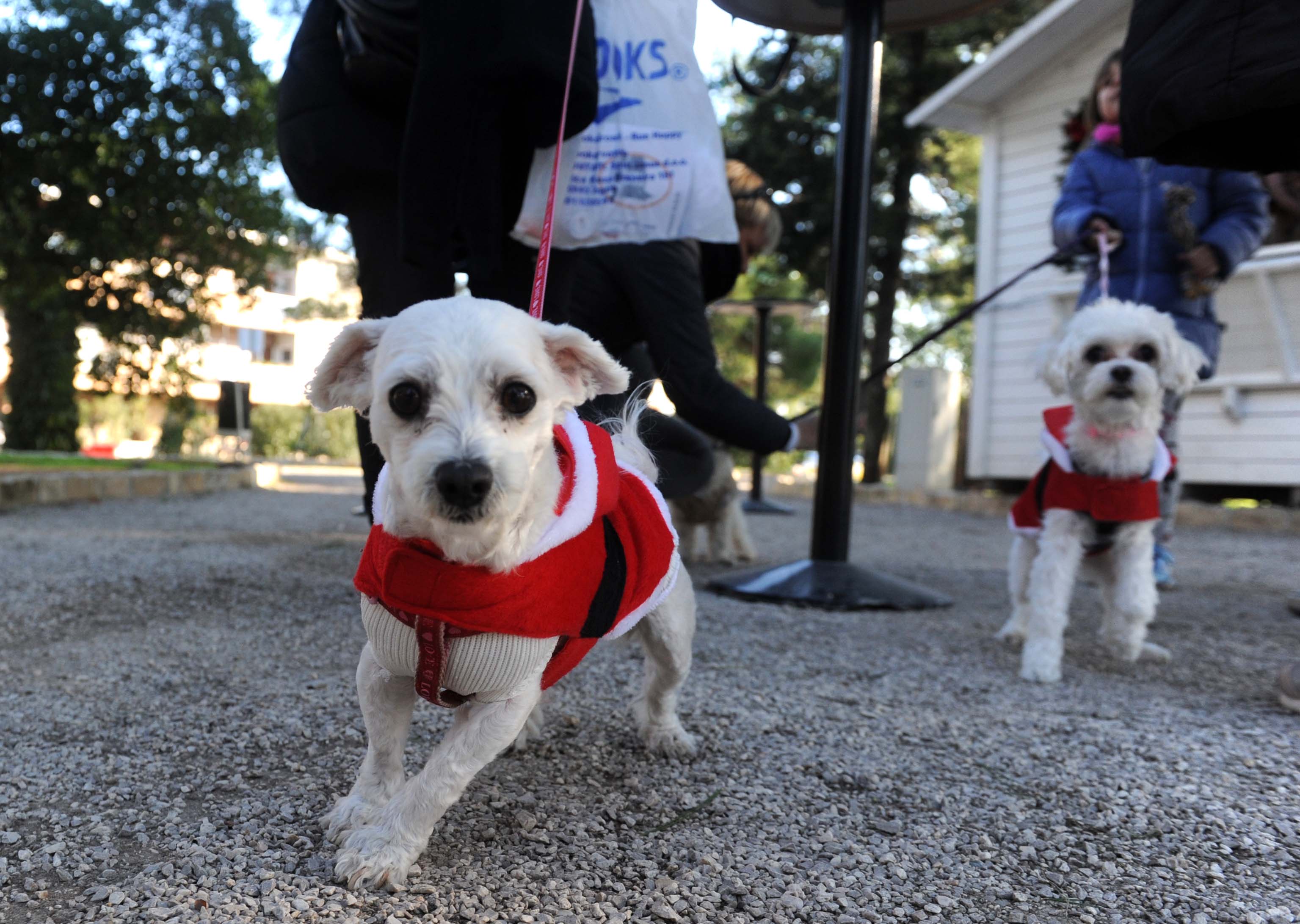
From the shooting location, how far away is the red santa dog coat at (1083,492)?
3.49m

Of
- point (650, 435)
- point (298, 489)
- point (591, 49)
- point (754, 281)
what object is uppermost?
point (754, 281)

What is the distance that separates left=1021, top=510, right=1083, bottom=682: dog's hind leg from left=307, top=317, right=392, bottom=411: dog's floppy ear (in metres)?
2.60

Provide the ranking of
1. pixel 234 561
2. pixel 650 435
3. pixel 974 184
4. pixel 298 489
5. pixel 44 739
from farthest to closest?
pixel 974 184 < pixel 298 489 < pixel 234 561 < pixel 650 435 < pixel 44 739

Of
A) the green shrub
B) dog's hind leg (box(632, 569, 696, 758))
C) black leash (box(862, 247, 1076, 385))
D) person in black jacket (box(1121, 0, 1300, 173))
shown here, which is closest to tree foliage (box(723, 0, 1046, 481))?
black leash (box(862, 247, 1076, 385))

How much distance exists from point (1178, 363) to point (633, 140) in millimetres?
2345

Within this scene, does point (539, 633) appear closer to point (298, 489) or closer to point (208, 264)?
point (298, 489)

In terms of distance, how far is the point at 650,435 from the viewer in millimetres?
4016

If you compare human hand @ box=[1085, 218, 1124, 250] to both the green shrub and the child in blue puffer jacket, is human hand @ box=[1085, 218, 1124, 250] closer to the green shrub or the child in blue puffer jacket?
the child in blue puffer jacket

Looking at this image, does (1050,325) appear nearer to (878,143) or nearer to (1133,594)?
(878,143)

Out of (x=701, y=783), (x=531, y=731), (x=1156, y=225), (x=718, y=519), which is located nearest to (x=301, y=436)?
(x=718, y=519)

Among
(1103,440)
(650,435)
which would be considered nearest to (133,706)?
(650,435)

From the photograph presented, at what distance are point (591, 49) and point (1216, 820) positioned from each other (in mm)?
2478

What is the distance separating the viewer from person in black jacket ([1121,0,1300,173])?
7.37ft

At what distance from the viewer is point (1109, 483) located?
11.5 ft
